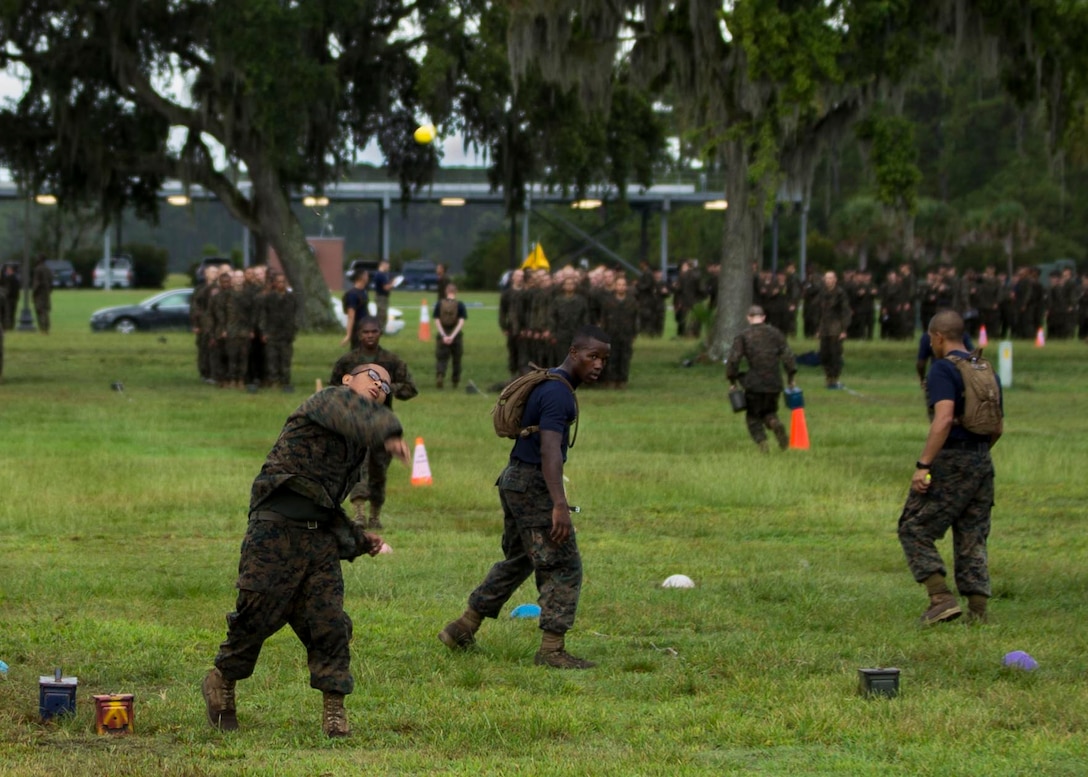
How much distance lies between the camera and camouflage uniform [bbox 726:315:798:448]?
1853 centimetres

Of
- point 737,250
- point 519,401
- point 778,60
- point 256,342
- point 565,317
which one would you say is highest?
point 778,60

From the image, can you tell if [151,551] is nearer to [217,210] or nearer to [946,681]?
[946,681]

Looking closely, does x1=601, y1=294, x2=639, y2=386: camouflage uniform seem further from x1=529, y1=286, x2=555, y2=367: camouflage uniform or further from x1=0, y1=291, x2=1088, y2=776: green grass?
x1=0, y1=291, x2=1088, y2=776: green grass

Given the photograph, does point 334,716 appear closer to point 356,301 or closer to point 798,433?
point 798,433

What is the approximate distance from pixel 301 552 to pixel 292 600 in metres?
0.21

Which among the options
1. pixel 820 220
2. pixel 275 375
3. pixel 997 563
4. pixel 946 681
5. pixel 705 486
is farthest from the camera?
pixel 820 220

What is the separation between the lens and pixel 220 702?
759 cm

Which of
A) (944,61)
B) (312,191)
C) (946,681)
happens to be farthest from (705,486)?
(312,191)

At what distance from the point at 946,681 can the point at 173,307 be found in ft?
132

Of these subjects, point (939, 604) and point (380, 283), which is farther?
point (380, 283)

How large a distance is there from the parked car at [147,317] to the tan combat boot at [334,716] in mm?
40058

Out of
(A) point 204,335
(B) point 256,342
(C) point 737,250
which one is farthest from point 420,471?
(C) point 737,250

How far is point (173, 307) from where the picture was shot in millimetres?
47125

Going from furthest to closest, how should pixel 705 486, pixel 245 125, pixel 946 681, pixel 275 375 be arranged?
1. pixel 245 125
2. pixel 275 375
3. pixel 705 486
4. pixel 946 681
